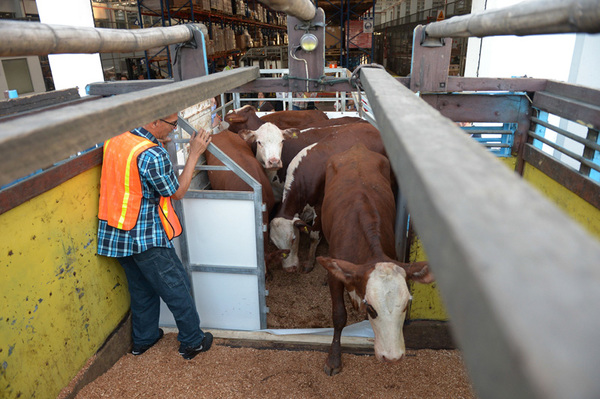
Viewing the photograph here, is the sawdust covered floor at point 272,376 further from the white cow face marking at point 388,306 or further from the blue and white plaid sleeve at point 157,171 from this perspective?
the blue and white plaid sleeve at point 157,171

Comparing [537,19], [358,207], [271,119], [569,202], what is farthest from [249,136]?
[537,19]

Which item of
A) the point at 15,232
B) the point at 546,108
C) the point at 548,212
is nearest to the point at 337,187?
the point at 546,108

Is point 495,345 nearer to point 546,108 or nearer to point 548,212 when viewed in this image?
point 548,212

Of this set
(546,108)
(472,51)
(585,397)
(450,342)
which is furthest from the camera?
(472,51)

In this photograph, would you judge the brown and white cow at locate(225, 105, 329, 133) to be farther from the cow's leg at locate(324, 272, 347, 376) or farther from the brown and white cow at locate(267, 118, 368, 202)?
the cow's leg at locate(324, 272, 347, 376)

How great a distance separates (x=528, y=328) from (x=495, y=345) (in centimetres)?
4

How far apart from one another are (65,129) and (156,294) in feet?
9.77

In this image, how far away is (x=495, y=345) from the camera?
343 millimetres

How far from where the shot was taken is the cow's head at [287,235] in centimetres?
438

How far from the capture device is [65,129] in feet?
2.74

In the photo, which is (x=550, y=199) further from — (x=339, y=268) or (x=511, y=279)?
(x=511, y=279)

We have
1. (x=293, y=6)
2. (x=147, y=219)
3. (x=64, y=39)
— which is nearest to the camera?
(x=64, y=39)

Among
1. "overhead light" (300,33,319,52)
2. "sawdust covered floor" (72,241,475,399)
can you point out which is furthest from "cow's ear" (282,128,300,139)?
"sawdust covered floor" (72,241,475,399)

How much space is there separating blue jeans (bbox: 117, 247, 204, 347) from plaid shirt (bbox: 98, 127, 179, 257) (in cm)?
10
